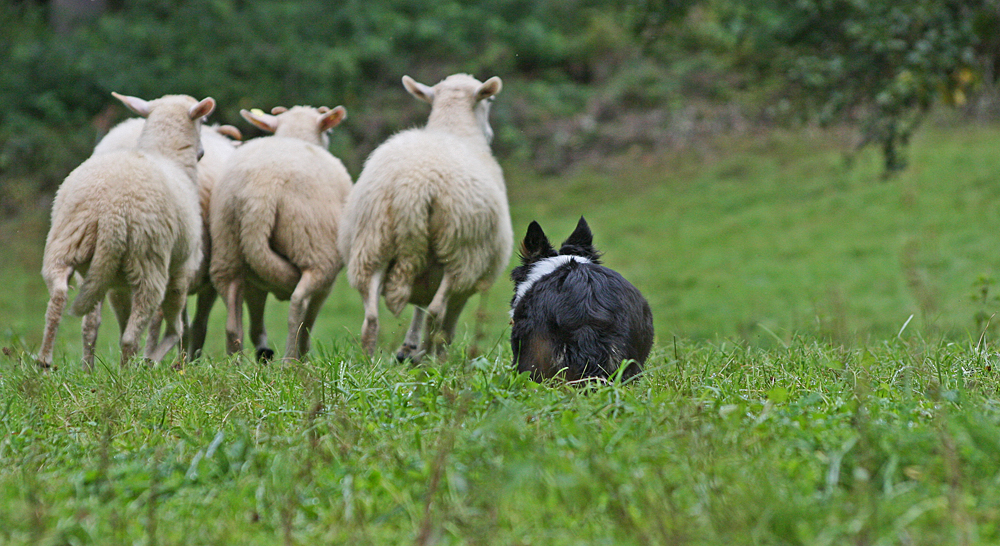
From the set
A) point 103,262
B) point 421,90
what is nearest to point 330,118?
point 421,90

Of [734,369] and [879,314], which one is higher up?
[734,369]

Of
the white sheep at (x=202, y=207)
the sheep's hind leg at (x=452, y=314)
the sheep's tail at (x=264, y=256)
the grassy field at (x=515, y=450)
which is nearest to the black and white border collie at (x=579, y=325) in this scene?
the grassy field at (x=515, y=450)

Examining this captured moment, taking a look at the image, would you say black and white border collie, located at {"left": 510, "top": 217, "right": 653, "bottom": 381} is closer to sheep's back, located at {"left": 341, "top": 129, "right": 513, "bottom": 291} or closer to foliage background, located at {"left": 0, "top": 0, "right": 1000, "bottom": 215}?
sheep's back, located at {"left": 341, "top": 129, "right": 513, "bottom": 291}

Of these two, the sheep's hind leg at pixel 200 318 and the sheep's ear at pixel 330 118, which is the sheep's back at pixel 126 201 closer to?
the sheep's hind leg at pixel 200 318

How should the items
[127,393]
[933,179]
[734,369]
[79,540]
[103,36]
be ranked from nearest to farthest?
[79,540] → [127,393] → [734,369] → [933,179] → [103,36]

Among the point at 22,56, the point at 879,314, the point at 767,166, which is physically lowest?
the point at 879,314

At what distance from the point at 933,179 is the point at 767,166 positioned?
10.3 ft

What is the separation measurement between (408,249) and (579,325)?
5.99ft

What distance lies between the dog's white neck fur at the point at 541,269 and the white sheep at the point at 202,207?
8.86 feet

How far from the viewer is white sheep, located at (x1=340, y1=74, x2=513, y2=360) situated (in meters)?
5.52

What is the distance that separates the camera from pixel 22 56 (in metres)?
17.3

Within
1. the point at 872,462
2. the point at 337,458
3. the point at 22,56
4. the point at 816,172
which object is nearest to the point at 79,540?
the point at 337,458

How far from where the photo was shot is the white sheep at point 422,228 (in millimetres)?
5520

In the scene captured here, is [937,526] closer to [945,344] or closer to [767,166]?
[945,344]
